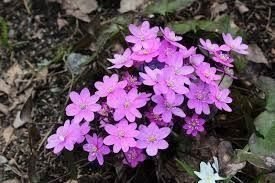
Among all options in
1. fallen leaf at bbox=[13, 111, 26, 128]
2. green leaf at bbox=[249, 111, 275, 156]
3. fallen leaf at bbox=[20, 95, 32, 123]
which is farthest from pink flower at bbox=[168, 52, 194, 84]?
fallen leaf at bbox=[13, 111, 26, 128]

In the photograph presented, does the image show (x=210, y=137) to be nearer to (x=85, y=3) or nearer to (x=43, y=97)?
(x=43, y=97)

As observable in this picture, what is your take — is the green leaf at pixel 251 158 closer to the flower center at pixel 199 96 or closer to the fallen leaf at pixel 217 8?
the flower center at pixel 199 96

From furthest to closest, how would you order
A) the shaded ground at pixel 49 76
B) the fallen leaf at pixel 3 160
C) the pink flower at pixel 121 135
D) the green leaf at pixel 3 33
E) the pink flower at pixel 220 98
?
the green leaf at pixel 3 33
the fallen leaf at pixel 3 160
the shaded ground at pixel 49 76
the pink flower at pixel 220 98
the pink flower at pixel 121 135

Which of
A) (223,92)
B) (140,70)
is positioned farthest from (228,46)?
(140,70)

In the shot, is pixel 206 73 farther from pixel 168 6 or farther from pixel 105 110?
pixel 168 6

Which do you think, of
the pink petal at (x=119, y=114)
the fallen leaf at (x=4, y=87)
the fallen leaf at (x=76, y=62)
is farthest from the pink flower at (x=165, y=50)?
the fallen leaf at (x=4, y=87)

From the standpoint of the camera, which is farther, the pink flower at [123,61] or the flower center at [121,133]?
the pink flower at [123,61]
